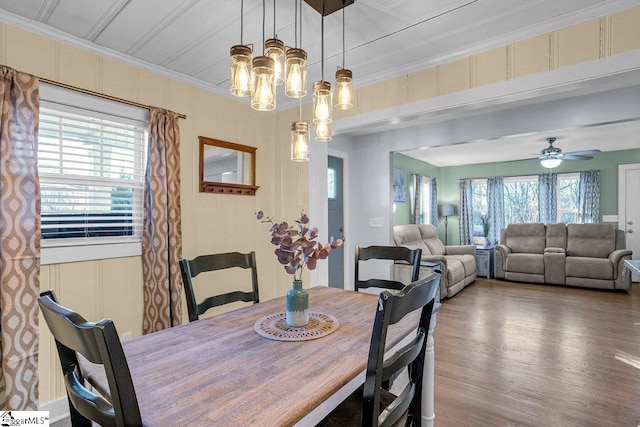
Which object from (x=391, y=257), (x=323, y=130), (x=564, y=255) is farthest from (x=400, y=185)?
(x=323, y=130)

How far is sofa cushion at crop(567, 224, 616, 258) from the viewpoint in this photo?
5562 mm

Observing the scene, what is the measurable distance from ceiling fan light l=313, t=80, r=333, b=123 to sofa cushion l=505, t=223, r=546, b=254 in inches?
240

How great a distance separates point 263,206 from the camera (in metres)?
3.34

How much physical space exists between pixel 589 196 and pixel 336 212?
5.46m

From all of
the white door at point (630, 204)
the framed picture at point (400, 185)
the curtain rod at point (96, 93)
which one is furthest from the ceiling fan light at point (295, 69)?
the white door at point (630, 204)

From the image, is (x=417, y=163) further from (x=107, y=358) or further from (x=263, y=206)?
(x=107, y=358)

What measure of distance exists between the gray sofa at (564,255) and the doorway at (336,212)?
351cm

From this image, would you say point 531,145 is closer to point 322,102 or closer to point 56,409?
point 322,102

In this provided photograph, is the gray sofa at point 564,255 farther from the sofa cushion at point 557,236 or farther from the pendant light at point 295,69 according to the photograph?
the pendant light at point 295,69

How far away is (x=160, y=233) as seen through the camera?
2.40 metres

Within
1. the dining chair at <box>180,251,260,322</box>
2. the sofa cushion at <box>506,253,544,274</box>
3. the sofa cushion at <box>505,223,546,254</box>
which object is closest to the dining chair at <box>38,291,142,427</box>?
the dining chair at <box>180,251,260,322</box>

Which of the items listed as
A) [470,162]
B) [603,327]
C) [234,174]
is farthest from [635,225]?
[234,174]

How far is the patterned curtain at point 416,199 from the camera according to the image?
21.8ft

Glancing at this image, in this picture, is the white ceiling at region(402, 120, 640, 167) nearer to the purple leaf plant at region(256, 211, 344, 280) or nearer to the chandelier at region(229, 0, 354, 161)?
the chandelier at region(229, 0, 354, 161)
